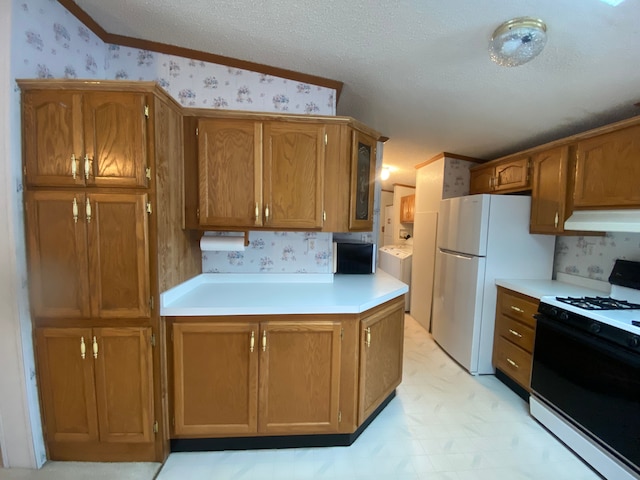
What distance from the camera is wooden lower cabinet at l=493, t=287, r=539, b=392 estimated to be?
222 centimetres

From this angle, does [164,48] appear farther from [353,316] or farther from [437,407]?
[437,407]

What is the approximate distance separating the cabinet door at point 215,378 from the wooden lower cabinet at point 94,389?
0.52 ft

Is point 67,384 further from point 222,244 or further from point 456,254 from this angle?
point 456,254

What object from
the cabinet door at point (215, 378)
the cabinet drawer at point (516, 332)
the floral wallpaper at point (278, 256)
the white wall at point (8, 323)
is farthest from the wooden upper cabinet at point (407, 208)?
the white wall at point (8, 323)

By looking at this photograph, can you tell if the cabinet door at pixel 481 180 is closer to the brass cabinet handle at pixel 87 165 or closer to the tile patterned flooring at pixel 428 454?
the tile patterned flooring at pixel 428 454

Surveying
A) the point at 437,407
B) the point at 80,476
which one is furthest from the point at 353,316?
the point at 80,476

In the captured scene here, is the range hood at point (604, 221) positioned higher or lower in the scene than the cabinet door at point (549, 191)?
lower

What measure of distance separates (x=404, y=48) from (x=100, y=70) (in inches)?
76.4

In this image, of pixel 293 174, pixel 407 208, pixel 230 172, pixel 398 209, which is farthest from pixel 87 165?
pixel 398 209

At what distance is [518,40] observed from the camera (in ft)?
4.32

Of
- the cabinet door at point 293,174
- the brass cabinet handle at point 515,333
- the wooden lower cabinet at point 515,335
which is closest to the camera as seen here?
the cabinet door at point 293,174

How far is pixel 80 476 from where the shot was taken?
1492 mm

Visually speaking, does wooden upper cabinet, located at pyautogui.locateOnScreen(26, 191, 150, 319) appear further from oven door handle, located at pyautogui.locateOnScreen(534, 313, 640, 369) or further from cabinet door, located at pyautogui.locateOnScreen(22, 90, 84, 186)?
oven door handle, located at pyautogui.locateOnScreen(534, 313, 640, 369)

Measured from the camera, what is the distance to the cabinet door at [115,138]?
4.63ft
